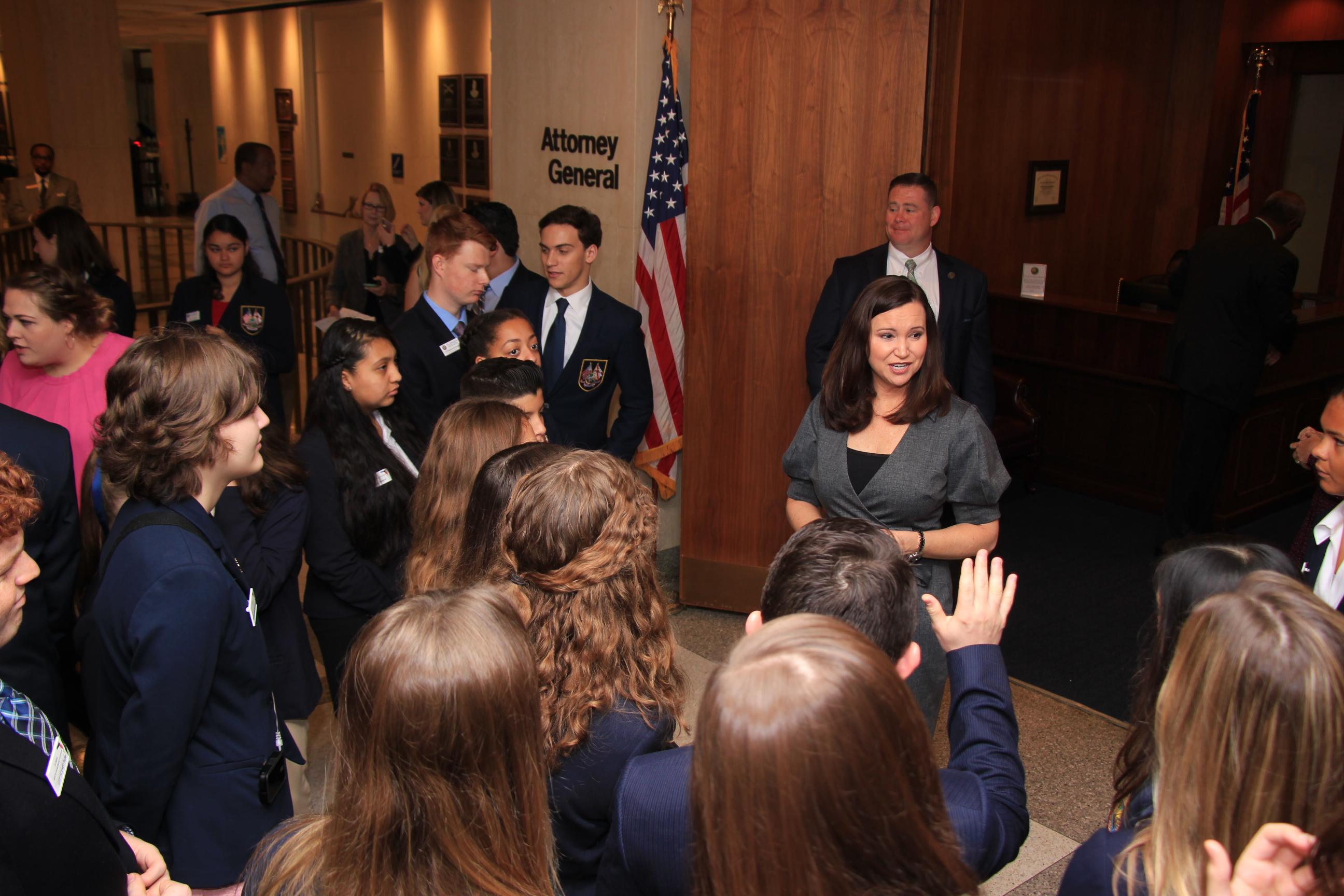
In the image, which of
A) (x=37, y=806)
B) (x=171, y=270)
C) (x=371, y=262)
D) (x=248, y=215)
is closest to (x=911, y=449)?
(x=37, y=806)

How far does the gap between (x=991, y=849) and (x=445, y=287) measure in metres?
2.89

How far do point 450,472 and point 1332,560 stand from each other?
77.4 inches

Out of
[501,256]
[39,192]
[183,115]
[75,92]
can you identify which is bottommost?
[501,256]

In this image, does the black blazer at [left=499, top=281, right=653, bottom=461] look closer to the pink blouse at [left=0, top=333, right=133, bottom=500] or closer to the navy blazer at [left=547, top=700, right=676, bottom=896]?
the pink blouse at [left=0, top=333, right=133, bottom=500]

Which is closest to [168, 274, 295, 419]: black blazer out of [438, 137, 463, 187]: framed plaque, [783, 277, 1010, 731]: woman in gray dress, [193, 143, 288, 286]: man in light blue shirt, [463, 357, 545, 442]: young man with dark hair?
[193, 143, 288, 286]: man in light blue shirt

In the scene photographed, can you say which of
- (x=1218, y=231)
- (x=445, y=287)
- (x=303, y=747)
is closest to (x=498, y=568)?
(x=303, y=747)

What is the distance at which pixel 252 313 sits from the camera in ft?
14.9

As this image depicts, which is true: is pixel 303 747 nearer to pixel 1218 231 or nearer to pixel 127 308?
pixel 127 308

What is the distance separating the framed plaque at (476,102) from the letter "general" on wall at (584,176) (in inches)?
A: 206

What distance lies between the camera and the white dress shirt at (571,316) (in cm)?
386

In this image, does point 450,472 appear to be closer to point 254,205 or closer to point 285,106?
point 254,205

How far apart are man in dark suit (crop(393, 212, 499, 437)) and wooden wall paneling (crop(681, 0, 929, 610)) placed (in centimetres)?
97

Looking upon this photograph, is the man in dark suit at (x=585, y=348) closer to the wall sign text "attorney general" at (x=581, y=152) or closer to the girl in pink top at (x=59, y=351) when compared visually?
the wall sign text "attorney general" at (x=581, y=152)

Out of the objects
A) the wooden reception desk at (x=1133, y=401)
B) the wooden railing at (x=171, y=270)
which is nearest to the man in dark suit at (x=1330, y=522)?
the wooden reception desk at (x=1133, y=401)
